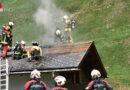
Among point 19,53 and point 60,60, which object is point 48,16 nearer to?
point 19,53

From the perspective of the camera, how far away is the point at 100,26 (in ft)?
120

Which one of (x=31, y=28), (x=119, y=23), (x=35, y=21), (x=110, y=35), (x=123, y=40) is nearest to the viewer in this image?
(x=123, y=40)

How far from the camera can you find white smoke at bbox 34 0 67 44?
46.4m

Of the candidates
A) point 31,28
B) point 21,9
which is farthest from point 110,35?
point 21,9

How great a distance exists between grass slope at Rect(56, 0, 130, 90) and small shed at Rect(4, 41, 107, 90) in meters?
5.68

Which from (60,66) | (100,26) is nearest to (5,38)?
(60,66)

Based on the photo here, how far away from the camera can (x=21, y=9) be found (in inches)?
2244

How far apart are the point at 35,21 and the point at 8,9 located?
1062cm

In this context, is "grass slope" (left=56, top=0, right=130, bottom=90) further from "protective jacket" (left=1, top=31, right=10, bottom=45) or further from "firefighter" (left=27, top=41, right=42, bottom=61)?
"protective jacket" (left=1, top=31, right=10, bottom=45)

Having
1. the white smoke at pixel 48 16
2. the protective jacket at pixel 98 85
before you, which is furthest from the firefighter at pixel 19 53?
the white smoke at pixel 48 16

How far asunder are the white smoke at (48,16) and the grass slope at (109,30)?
158cm

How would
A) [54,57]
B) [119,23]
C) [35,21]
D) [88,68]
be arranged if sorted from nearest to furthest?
[54,57]
[88,68]
[119,23]
[35,21]

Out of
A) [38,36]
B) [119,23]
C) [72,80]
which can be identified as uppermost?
[38,36]

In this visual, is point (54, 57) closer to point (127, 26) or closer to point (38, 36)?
point (127, 26)
